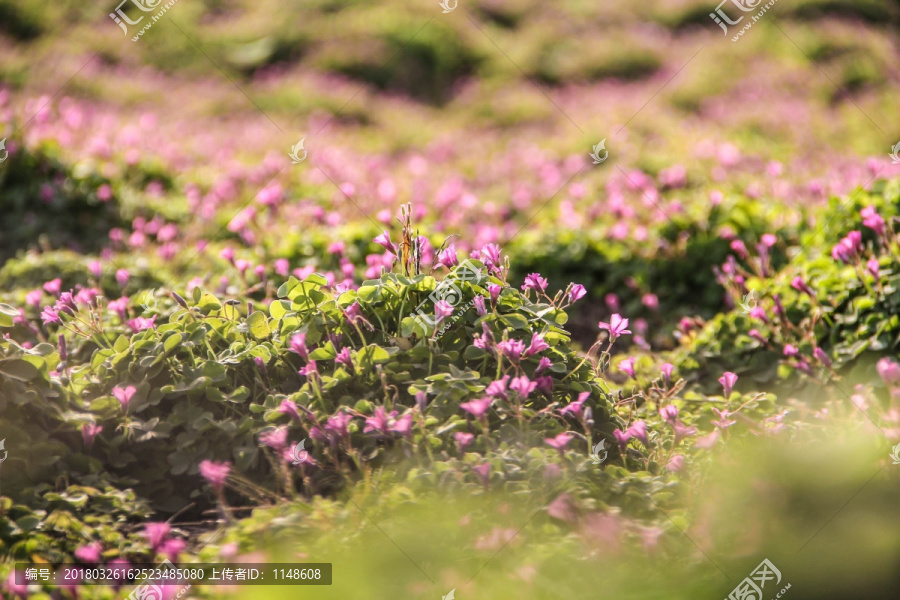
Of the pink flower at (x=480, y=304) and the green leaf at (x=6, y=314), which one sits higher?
the green leaf at (x=6, y=314)

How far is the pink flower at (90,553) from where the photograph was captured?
6.85 feet

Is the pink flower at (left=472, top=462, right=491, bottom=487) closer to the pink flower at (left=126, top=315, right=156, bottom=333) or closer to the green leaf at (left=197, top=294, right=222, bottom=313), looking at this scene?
the green leaf at (left=197, top=294, right=222, bottom=313)

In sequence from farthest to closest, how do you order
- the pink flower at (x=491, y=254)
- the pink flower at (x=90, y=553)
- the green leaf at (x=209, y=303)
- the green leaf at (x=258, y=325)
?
the green leaf at (x=209, y=303) → the green leaf at (x=258, y=325) → the pink flower at (x=491, y=254) → the pink flower at (x=90, y=553)

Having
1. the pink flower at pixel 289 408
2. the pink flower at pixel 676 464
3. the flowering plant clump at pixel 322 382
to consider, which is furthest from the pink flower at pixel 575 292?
the pink flower at pixel 289 408

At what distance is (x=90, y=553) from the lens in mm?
2094

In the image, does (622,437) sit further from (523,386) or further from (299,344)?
(299,344)

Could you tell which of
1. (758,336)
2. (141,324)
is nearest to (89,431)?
(141,324)

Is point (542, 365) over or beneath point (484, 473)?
over

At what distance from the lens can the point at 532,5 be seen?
1583cm

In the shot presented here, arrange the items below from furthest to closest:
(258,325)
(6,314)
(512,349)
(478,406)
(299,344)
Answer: (258,325), (6,314), (299,344), (512,349), (478,406)

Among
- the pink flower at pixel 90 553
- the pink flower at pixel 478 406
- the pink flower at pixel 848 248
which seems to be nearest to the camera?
the pink flower at pixel 90 553

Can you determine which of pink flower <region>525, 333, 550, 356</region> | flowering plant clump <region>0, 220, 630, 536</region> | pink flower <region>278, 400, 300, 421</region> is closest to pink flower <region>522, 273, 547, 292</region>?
flowering plant clump <region>0, 220, 630, 536</region>

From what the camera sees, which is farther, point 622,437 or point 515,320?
point 515,320

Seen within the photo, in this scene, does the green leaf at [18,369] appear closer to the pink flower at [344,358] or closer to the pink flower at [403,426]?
the pink flower at [344,358]
